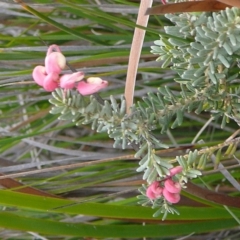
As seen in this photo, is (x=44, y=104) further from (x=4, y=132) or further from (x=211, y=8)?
(x=211, y=8)

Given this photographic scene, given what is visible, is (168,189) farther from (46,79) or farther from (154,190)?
(46,79)

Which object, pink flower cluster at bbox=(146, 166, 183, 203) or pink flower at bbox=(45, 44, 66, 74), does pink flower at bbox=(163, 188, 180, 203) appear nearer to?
pink flower cluster at bbox=(146, 166, 183, 203)

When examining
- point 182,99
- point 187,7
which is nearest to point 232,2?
point 187,7

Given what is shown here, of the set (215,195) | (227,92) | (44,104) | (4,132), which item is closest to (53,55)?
(227,92)

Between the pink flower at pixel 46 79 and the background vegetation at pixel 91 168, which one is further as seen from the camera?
the background vegetation at pixel 91 168

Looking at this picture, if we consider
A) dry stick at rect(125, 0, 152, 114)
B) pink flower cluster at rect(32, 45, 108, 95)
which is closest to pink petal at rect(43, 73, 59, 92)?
pink flower cluster at rect(32, 45, 108, 95)

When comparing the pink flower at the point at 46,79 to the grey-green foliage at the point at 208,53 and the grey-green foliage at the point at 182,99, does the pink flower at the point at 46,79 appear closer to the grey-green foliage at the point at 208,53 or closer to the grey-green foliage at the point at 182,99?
the grey-green foliage at the point at 182,99

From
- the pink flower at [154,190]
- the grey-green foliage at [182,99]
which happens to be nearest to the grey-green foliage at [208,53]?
the grey-green foliage at [182,99]
